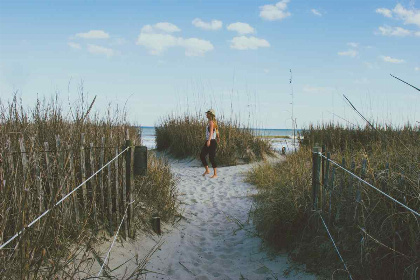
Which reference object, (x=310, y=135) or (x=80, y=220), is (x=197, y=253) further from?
(x=310, y=135)

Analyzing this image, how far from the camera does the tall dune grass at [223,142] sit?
874 cm

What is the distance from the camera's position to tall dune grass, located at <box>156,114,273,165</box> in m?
8.74

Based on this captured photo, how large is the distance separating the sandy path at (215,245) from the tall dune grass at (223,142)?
282 centimetres

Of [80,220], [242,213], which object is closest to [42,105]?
[80,220]

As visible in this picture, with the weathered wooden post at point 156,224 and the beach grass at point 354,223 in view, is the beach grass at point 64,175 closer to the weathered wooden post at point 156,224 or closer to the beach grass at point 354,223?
the weathered wooden post at point 156,224

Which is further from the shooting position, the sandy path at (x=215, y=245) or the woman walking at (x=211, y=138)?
the woman walking at (x=211, y=138)

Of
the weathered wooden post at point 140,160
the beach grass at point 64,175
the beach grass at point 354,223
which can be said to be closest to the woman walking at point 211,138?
the beach grass at point 64,175

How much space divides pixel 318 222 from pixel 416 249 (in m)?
1.02

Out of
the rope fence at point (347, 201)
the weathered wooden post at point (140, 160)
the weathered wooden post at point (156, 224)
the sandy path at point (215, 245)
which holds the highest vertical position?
the weathered wooden post at point (140, 160)

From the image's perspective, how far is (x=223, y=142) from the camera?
8.70 meters

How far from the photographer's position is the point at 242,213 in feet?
15.5

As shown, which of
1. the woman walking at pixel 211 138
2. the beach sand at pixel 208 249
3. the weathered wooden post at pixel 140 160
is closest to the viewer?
the beach sand at pixel 208 249

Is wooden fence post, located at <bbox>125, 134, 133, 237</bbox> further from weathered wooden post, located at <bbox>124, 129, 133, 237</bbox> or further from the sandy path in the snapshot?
the sandy path

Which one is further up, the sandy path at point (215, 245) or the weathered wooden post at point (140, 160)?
the weathered wooden post at point (140, 160)
